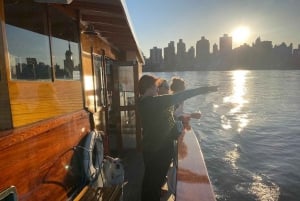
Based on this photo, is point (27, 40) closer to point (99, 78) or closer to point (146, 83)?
point (146, 83)

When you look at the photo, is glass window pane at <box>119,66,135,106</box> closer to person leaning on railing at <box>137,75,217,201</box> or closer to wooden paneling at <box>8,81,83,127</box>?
wooden paneling at <box>8,81,83,127</box>

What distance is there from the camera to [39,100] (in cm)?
283

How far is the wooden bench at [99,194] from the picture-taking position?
3.29 meters

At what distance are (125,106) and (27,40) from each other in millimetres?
4847

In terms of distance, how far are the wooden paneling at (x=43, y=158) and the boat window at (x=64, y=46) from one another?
0.62 metres

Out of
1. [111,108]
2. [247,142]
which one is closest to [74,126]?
[111,108]

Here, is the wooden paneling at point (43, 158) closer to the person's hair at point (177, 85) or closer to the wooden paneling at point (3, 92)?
the wooden paneling at point (3, 92)

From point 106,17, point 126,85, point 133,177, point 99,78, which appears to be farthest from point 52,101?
point 126,85

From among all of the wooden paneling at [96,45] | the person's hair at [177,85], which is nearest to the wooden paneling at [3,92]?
the wooden paneling at [96,45]

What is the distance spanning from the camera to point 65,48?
3.79 m

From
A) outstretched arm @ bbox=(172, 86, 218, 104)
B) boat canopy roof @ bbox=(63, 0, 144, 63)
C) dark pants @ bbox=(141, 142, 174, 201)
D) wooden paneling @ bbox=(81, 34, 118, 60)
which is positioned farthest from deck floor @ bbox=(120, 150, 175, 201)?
boat canopy roof @ bbox=(63, 0, 144, 63)

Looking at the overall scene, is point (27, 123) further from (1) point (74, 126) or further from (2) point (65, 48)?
(2) point (65, 48)

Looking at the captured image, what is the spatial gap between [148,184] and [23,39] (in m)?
2.03

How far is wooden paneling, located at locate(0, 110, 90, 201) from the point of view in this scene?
219 centimetres
